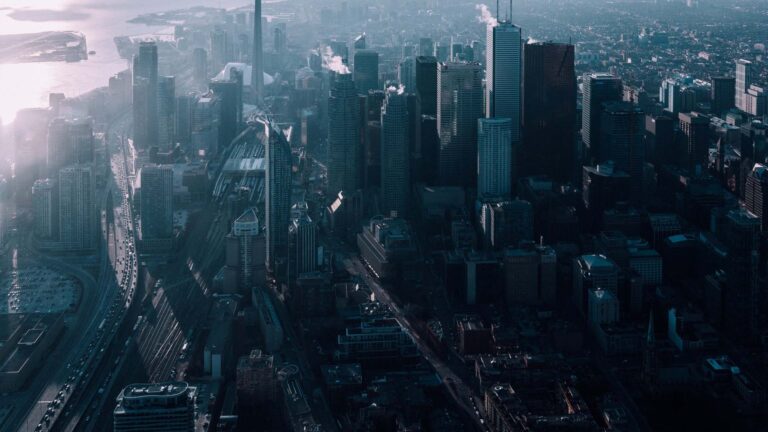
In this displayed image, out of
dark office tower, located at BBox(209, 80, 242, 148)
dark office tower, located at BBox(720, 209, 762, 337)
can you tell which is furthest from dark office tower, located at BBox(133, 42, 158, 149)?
dark office tower, located at BBox(720, 209, 762, 337)

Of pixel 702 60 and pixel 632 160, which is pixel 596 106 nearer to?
pixel 632 160

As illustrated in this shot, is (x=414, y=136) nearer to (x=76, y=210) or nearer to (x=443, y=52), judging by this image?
(x=76, y=210)

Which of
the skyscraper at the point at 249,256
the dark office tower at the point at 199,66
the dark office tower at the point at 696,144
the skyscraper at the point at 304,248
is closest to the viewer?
the skyscraper at the point at 304,248

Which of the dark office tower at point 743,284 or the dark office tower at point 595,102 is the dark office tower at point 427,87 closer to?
the dark office tower at point 595,102

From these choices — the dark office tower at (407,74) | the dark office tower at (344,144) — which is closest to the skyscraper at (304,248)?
the dark office tower at (344,144)

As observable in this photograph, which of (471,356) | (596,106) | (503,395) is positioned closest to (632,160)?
(596,106)

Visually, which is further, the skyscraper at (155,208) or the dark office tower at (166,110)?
the dark office tower at (166,110)
